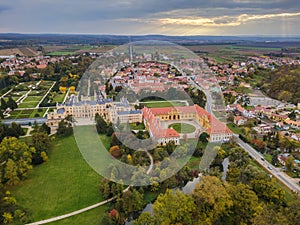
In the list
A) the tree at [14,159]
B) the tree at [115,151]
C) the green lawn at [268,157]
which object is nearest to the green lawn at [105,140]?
the tree at [115,151]

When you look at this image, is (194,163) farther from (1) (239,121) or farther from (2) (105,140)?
(1) (239,121)

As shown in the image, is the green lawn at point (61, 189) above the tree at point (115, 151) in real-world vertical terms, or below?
below

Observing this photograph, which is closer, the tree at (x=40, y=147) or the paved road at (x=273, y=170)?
the paved road at (x=273, y=170)

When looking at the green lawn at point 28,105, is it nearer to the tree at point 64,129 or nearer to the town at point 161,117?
the town at point 161,117

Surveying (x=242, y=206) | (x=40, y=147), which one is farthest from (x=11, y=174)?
(x=242, y=206)

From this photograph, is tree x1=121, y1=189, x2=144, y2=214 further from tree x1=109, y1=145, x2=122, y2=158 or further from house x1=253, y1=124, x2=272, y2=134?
house x1=253, y1=124, x2=272, y2=134

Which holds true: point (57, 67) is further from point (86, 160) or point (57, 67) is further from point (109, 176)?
point (109, 176)

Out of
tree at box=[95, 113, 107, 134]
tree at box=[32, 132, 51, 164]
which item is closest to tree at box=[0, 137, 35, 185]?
tree at box=[32, 132, 51, 164]
